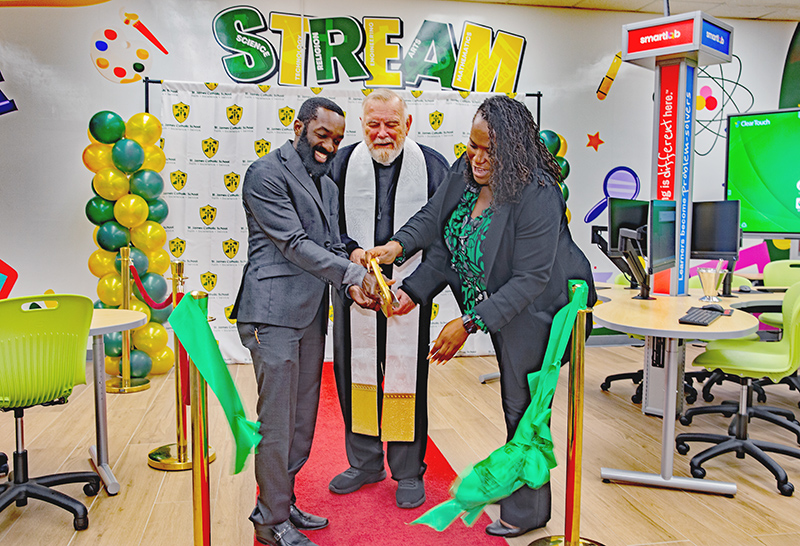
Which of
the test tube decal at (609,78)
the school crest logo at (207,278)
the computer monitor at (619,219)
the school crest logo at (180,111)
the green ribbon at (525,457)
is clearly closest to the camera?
the green ribbon at (525,457)

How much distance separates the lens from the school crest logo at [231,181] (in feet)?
17.6

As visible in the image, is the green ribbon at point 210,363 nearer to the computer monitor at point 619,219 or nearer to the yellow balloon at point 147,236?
the computer monitor at point 619,219

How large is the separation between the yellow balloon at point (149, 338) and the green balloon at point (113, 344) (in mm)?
141

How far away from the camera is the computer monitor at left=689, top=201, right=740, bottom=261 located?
4.10 metres

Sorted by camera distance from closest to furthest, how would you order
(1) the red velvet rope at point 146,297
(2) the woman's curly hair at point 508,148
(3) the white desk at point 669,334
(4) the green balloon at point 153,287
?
(2) the woman's curly hair at point 508,148
(3) the white desk at point 669,334
(1) the red velvet rope at point 146,297
(4) the green balloon at point 153,287

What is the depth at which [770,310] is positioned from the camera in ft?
14.3

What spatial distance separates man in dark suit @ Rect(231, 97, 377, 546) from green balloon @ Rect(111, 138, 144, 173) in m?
2.70

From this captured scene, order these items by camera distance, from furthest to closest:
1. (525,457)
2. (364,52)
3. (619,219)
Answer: (364,52) → (619,219) → (525,457)

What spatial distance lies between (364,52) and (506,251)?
4.18m

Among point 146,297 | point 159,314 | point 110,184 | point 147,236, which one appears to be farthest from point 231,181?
point 146,297

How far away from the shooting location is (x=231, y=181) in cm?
537

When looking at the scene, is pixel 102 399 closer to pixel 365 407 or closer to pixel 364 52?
pixel 365 407

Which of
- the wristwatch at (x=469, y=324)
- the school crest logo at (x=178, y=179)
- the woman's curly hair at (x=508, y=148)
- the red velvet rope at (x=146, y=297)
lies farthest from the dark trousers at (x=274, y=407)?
the school crest logo at (x=178, y=179)

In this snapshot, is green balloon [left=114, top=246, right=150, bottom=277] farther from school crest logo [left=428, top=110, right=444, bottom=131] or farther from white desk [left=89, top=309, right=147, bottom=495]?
school crest logo [left=428, top=110, right=444, bottom=131]
